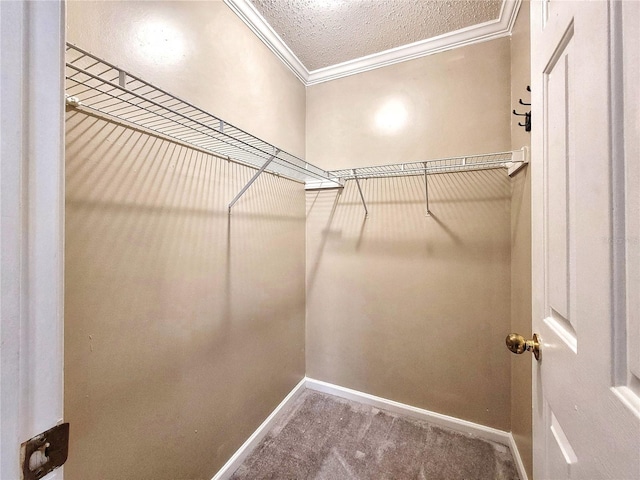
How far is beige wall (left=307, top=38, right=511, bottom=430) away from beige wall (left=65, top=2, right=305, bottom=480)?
0.46 meters

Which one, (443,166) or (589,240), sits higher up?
(443,166)

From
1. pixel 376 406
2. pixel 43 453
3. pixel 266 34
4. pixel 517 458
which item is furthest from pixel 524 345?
pixel 266 34

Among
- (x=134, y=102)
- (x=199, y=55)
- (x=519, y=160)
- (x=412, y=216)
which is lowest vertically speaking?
(x=412, y=216)

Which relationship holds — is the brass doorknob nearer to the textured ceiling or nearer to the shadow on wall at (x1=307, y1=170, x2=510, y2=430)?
the shadow on wall at (x1=307, y1=170, x2=510, y2=430)

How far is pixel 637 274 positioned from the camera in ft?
1.10

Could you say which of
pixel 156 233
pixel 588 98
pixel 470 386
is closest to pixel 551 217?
pixel 588 98

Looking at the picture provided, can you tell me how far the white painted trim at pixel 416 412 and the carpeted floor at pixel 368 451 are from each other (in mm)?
33

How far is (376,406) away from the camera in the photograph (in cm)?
176

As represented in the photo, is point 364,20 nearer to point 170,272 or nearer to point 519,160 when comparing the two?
point 519,160

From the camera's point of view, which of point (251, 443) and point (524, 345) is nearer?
point (524, 345)

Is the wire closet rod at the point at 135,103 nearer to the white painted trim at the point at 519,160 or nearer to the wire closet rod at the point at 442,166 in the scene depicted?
the wire closet rod at the point at 442,166

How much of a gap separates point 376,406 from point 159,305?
1599 mm

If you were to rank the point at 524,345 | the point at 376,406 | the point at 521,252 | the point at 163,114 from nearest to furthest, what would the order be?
1. the point at 524,345
2. the point at 163,114
3. the point at 521,252
4. the point at 376,406

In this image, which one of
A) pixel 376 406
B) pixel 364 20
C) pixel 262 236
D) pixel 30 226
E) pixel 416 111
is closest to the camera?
pixel 30 226
